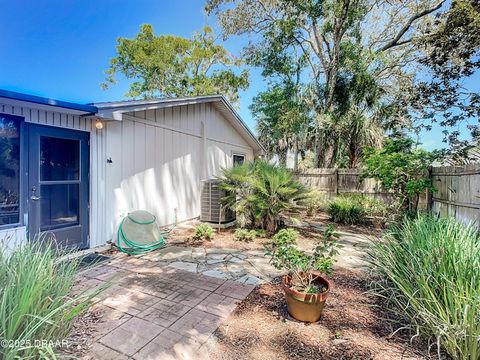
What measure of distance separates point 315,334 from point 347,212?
565 centimetres

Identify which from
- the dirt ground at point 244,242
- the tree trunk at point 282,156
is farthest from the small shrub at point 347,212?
the tree trunk at point 282,156

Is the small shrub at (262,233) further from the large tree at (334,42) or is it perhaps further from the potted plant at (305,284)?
the large tree at (334,42)

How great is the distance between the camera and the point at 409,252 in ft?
8.36

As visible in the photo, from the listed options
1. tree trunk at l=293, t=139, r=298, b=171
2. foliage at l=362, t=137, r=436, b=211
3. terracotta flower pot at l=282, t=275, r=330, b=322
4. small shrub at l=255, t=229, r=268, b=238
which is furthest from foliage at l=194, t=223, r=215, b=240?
tree trunk at l=293, t=139, r=298, b=171

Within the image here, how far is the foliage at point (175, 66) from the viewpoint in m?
15.8

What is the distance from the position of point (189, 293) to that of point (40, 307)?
1.58 meters

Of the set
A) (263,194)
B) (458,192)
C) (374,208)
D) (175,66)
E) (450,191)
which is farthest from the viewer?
(175,66)

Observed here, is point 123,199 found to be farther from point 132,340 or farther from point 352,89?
point 352,89

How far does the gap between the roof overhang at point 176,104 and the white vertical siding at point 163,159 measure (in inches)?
12.4

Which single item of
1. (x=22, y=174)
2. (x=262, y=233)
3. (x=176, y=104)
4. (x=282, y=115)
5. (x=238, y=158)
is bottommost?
(x=262, y=233)

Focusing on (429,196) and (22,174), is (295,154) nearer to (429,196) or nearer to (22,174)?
(429,196)

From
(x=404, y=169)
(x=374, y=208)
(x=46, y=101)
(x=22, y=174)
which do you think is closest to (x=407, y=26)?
(x=404, y=169)

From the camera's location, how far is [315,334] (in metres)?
2.24

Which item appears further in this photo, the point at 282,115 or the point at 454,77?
the point at 282,115
